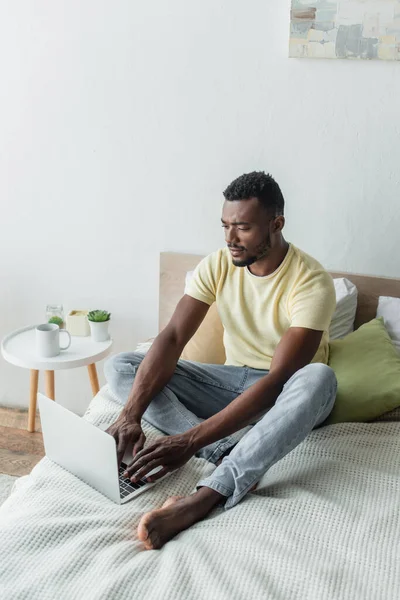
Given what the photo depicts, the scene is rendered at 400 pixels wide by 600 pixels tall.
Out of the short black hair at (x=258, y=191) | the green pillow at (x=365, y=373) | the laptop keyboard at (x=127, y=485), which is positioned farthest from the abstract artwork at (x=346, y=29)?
the laptop keyboard at (x=127, y=485)

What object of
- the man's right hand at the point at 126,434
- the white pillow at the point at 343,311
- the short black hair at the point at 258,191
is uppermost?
the short black hair at the point at 258,191

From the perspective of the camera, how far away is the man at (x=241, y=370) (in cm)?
159

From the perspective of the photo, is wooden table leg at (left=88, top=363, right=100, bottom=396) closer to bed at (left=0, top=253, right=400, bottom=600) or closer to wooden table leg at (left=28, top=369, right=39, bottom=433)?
wooden table leg at (left=28, top=369, right=39, bottom=433)

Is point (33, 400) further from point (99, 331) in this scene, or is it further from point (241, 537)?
point (241, 537)

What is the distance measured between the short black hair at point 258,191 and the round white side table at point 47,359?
31.9 inches

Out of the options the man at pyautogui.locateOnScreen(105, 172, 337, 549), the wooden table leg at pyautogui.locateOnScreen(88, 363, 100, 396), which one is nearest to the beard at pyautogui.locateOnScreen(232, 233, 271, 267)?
the man at pyautogui.locateOnScreen(105, 172, 337, 549)

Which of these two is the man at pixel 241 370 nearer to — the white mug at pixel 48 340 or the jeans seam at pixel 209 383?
the jeans seam at pixel 209 383

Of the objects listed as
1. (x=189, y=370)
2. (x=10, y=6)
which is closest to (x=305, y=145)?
(x=189, y=370)

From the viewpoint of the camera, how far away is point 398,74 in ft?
7.02

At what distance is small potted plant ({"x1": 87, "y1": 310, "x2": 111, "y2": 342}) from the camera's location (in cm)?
249

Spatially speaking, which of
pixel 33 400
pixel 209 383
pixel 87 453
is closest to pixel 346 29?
pixel 209 383

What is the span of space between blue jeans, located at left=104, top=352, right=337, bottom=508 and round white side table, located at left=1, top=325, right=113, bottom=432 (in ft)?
1.25

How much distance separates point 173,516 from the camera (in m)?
1.47

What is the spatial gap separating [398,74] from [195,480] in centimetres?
135
